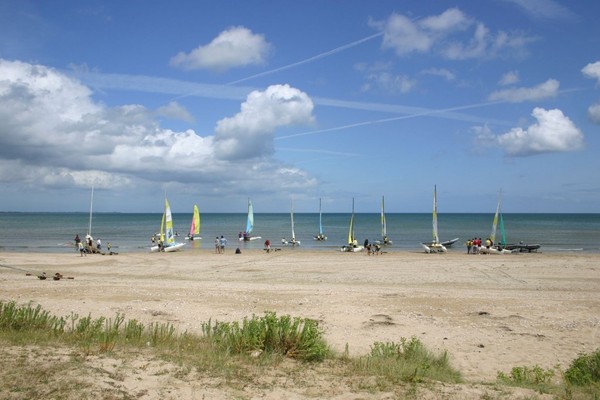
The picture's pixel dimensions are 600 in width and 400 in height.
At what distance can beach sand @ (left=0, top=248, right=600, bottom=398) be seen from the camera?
36.1ft

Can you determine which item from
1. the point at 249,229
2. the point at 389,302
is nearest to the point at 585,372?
the point at 389,302

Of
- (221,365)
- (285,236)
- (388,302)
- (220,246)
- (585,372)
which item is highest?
(221,365)

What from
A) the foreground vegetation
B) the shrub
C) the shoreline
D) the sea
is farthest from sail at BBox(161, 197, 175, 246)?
the shrub

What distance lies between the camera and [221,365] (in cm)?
722

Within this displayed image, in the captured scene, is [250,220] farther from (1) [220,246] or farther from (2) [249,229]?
(1) [220,246]

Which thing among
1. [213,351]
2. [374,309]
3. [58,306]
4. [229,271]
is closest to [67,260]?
[229,271]

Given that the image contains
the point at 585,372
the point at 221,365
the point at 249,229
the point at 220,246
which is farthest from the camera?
the point at 249,229

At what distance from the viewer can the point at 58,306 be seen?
45.0ft

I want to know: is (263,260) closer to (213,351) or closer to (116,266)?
(116,266)

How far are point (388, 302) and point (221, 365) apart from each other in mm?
9624

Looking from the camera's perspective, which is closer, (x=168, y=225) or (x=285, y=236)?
(x=168, y=225)

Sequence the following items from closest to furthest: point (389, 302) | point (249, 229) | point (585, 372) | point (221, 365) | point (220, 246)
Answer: point (221, 365), point (585, 372), point (389, 302), point (220, 246), point (249, 229)

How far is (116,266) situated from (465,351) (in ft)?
79.3

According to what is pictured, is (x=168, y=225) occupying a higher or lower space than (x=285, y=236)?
higher
